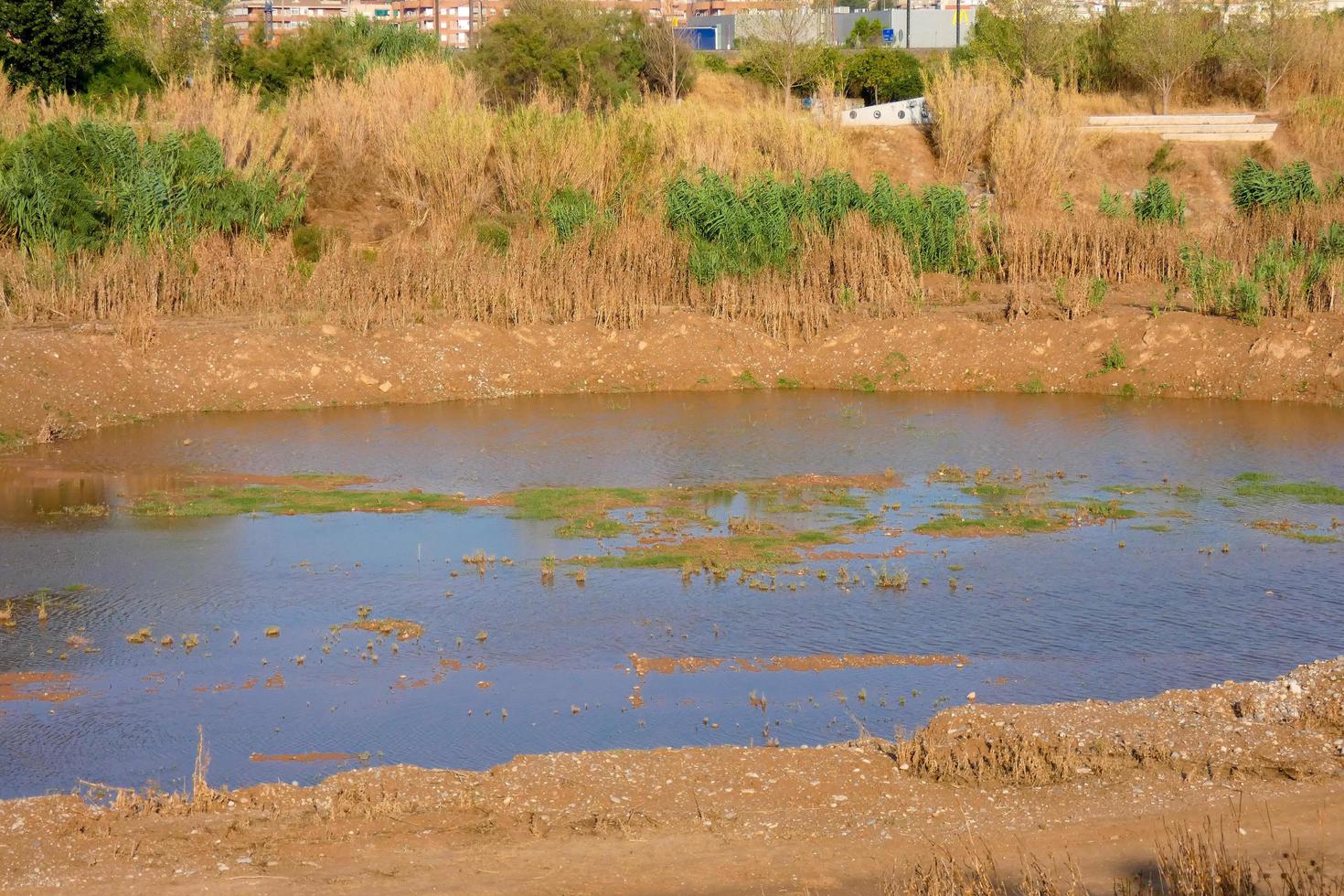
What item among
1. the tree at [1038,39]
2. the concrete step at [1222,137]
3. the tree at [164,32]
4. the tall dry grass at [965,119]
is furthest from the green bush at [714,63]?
the concrete step at [1222,137]

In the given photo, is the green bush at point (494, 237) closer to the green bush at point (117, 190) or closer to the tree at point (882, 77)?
the green bush at point (117, 190)

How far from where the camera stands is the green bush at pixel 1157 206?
2452 cm

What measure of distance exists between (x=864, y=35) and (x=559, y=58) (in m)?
15.7

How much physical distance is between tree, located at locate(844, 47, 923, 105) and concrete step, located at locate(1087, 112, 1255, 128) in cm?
677

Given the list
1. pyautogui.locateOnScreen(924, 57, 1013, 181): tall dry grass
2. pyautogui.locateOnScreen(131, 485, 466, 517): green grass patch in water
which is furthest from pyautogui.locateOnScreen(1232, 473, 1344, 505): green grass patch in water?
pyautogui.locateOnScreen(924, 57, 1013, 181): tall dry grass

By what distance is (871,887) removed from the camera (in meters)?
6.49

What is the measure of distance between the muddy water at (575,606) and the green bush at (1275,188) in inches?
335

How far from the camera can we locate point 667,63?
3966cm

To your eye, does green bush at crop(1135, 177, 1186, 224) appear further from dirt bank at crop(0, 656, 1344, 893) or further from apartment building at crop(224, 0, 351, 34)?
apartment building at crop(224, 0, 351, 34)

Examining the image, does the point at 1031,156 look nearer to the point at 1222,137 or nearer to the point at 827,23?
the point at 1222,137

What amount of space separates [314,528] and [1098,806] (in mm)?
8142

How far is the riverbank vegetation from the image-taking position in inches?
827

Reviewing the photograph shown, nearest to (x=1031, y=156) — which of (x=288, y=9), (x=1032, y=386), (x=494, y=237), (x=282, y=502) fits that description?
(x=1032, y=386)

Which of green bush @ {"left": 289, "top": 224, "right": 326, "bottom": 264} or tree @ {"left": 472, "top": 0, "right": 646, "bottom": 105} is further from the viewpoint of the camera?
tree @ {"left": 472, "top": 0, "right": 646, "bottom": 105}
